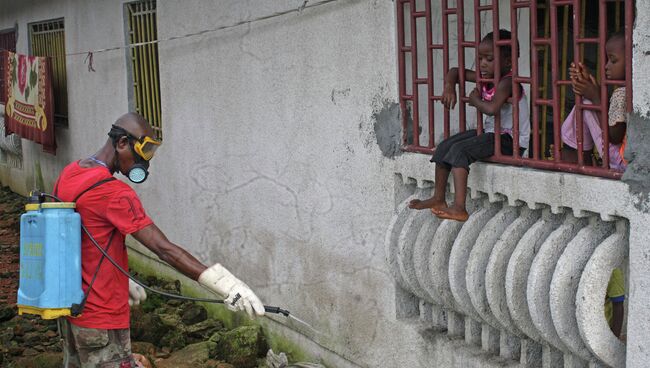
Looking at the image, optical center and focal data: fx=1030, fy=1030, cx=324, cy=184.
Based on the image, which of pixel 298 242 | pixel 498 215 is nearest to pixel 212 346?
pixel 298 242

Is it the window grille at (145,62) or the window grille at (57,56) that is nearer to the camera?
the window grille at (145,62)

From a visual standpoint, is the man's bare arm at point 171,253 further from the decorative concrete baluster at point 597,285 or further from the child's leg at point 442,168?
the decorative concrete baluster at point 597,285

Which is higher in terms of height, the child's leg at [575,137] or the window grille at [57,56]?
the window grille at [57,56]

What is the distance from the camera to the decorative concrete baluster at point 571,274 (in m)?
4.18

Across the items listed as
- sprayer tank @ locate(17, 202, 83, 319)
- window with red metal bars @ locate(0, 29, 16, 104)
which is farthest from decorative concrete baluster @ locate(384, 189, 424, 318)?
window with red metal bars @ locate(0, 29, 16, 104)

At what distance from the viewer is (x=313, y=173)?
6.53m

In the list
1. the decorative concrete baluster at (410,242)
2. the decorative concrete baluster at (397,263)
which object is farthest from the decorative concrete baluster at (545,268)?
the decorative concrete baluster at (397,263)

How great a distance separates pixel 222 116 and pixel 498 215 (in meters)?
3.51

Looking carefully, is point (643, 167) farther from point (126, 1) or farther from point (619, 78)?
point (126, 1)

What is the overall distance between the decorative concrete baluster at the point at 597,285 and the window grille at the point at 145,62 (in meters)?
5.90

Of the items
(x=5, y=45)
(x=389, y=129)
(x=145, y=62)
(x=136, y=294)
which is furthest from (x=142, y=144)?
(x=5, y=45)

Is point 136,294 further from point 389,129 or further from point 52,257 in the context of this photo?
point 389,129

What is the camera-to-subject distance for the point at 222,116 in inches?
309

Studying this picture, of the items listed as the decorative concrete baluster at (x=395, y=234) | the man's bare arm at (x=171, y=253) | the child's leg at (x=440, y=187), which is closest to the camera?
the man's bare arm at (x=171, y=253)
